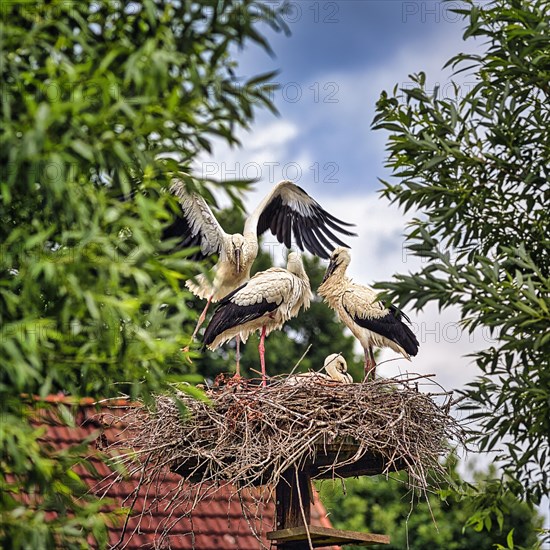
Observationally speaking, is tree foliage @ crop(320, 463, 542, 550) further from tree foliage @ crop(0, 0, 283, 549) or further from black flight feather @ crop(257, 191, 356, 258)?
tree foliage @ crop(0, 0, 283, 549)

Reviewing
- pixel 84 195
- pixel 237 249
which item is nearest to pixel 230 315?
pixel 237 249

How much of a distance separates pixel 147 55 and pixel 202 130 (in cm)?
58

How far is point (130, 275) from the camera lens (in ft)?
15.3

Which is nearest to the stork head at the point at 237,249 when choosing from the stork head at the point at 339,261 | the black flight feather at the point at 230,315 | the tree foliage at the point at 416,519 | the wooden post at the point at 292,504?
the black flight feather at the point at 230,315

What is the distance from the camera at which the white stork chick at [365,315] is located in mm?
8742

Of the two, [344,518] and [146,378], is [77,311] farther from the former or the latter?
[344,518]

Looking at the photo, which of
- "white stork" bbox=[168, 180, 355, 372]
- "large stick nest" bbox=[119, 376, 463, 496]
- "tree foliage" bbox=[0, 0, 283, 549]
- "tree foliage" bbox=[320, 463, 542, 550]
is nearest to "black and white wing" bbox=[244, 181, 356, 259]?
"white stork" bbox=[168, 180, 355, 372]

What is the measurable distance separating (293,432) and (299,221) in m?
3.37

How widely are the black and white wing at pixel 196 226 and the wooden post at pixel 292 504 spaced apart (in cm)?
238

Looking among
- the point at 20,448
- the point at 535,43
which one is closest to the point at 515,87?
the point at 535,43

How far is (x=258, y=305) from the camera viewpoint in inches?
332

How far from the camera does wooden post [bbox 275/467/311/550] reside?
23.9ft

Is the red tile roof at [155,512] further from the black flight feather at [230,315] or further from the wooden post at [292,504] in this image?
the wooden post at [292,504]

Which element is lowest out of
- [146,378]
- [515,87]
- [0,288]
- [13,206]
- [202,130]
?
[146,378]
